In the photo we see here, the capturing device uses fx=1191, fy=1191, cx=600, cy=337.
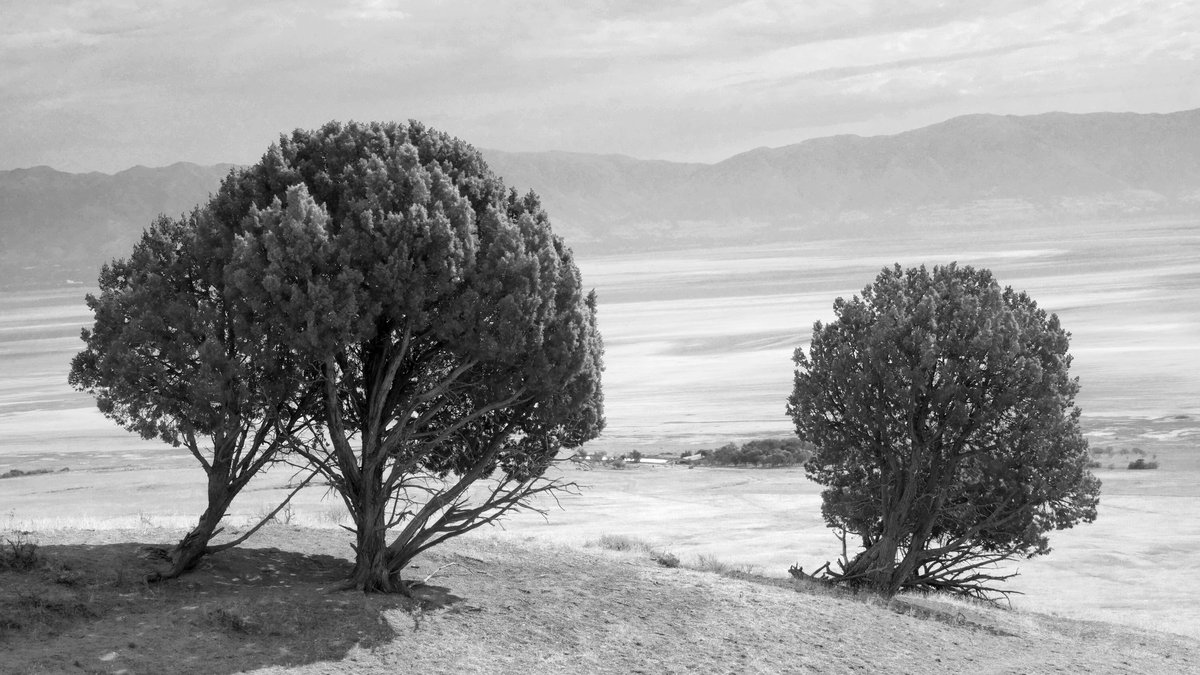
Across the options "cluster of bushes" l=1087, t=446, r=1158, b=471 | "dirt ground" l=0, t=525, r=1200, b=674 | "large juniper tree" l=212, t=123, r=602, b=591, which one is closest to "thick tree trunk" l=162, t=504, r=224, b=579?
"dirt ground" l=0, t=525, r=1200, b=674

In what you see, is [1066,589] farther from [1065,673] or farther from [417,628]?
[417,628]

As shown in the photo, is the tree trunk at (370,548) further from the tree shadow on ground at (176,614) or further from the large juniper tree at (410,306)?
the tree shadow on ground at (176,614)

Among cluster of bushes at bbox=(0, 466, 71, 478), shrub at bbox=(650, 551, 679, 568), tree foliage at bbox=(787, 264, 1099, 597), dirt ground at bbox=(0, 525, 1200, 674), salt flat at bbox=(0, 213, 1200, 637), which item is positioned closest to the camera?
dirt ground at bbox=(0, 525, 1200, 674)

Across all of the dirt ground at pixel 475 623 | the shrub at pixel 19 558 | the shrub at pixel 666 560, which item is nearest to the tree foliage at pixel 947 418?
→ the dirt ground at pixel 475 623

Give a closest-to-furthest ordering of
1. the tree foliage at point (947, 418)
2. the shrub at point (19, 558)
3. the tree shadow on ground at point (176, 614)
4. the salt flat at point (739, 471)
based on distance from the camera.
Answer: the tree shadow on ground at point (176, 614), the shrub at point (19, 558), the tree foliage at point (947, 418), the salt flat at point (739, 471)

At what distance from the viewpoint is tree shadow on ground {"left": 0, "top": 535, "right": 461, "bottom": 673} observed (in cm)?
1341

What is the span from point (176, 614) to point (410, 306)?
4.84 metres

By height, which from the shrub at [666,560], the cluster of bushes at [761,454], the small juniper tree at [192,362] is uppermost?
the small juniper tree at [192,362]

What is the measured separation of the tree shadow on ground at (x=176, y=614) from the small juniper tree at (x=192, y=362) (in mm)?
776

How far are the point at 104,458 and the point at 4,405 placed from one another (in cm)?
2862

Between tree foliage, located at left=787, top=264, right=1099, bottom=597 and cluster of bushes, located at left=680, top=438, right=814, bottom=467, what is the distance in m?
33.2

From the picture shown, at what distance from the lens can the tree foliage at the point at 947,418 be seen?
2386 cm

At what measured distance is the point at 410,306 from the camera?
1578 centimetres

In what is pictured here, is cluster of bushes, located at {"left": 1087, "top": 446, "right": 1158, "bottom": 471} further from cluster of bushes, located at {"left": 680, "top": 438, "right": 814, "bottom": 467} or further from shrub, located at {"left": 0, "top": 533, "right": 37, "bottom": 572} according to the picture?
shrub, located at {"left": 0, "top": 533, "right": 37, "bottom": 572}
